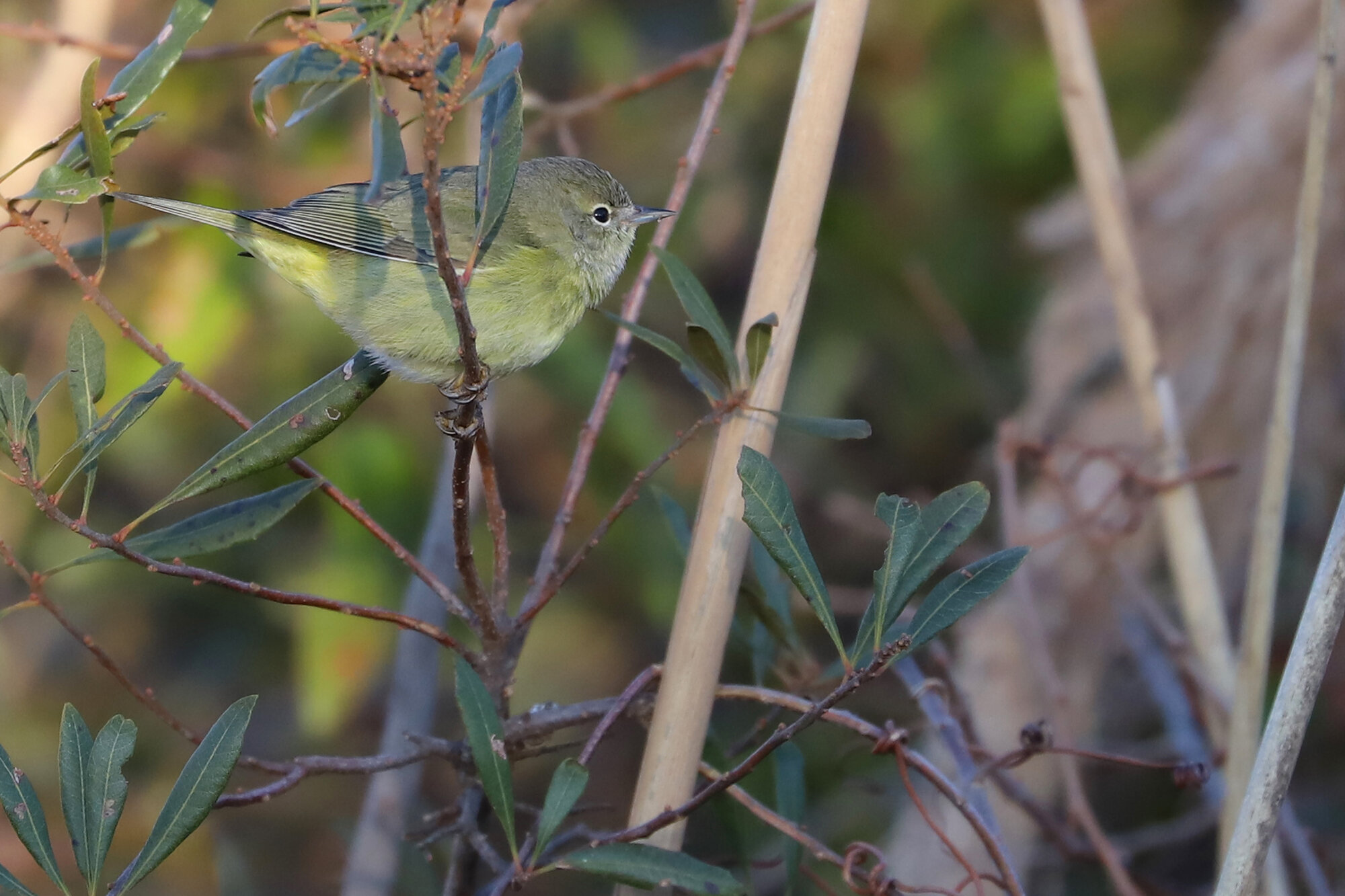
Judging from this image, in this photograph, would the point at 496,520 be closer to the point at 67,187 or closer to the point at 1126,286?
the point at 67,187

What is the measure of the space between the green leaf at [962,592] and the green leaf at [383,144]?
2.20ft

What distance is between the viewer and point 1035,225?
10.9 feet

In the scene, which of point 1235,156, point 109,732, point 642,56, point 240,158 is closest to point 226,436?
point 240,158

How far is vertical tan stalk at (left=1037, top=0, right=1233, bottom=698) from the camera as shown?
2.00m

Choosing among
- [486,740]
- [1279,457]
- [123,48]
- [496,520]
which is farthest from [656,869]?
[123,48]

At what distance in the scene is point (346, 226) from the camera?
2145 millimetres

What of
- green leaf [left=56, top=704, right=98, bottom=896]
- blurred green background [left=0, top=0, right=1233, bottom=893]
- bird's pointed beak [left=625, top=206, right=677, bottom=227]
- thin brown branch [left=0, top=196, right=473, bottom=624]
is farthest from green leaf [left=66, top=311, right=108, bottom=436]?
blurred green background [left=0, top=0, right=1233, bottom=893]

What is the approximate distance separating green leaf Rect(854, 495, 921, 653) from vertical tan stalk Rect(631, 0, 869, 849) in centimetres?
20

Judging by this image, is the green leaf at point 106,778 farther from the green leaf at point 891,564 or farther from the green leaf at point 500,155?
the green leaf at point 891,564

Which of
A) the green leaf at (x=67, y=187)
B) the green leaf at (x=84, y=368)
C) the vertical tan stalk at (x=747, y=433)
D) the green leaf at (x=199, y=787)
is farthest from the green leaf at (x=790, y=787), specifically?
the green leaf at (x=67, y=187)

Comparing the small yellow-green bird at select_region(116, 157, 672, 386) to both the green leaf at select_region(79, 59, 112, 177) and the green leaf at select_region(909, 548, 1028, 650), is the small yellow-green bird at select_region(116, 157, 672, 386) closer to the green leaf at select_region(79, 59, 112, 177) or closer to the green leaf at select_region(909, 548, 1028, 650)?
the green leaf at select_region(79, 59, 112, 177)

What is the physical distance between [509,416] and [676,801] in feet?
7.83

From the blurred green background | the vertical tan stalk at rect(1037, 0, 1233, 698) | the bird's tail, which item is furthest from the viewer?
the blurred green background

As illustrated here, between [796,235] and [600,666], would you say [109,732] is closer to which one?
[796,235]
